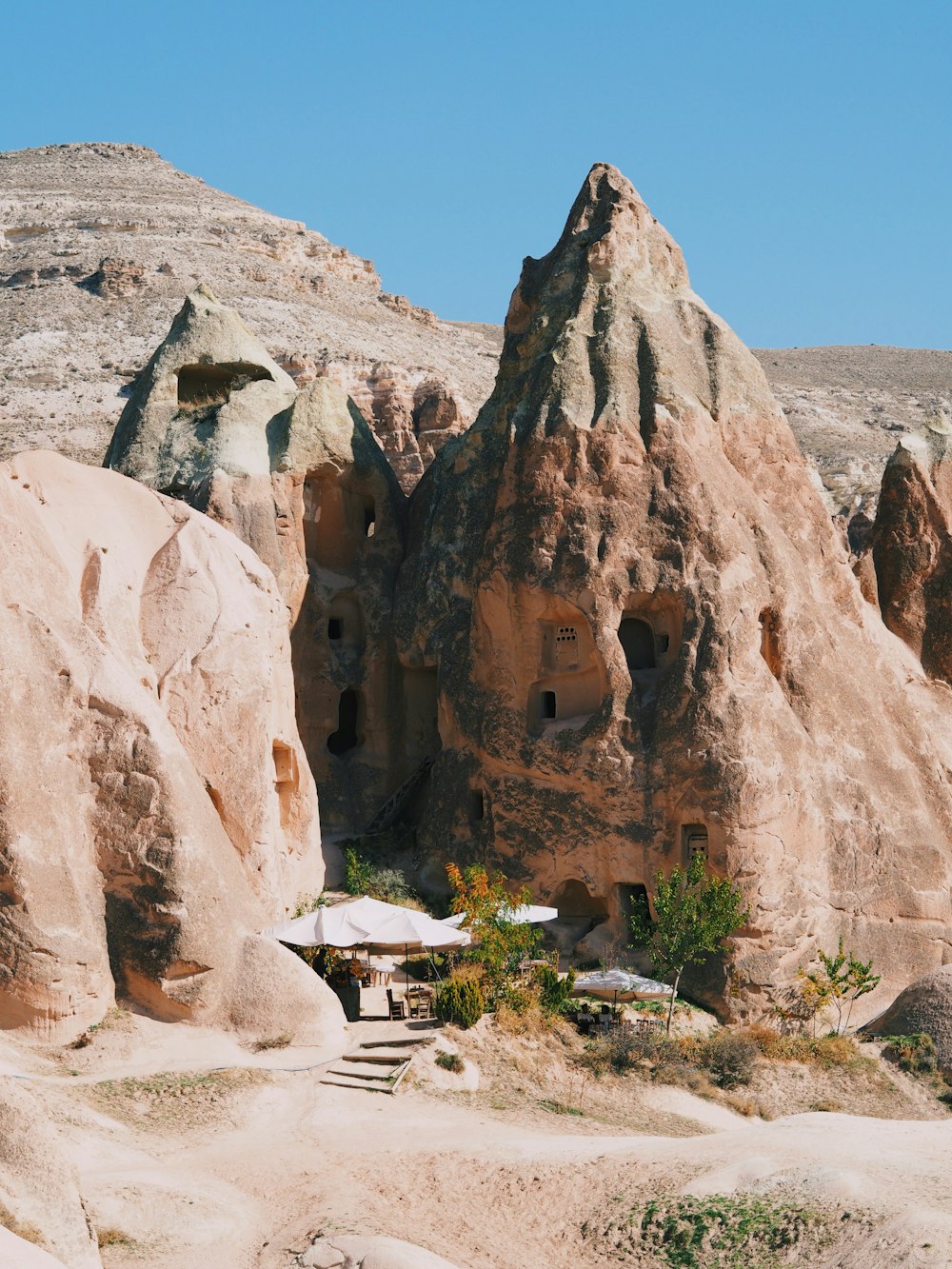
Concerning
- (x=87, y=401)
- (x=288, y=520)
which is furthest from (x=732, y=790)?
(x=87, y=401)

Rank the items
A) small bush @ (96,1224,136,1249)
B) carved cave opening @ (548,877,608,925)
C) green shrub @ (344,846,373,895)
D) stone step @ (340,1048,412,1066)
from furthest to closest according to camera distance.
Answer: green shrub @ (344,846,373,895)
carved cave opening @ (548,877,608,925)
stone step @ (340,1048,412,1066)
small bush @ (96,1224,136,1249)

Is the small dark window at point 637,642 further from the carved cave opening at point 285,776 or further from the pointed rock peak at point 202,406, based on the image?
the pointed rock peak at point 202,406

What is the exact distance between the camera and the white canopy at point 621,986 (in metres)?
28.8

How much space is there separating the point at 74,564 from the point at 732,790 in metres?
12.1

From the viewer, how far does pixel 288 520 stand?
36750 mm

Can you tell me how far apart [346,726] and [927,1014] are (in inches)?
542

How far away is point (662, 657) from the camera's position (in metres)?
33.1

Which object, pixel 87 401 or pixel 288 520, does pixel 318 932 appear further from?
pixel 87 401

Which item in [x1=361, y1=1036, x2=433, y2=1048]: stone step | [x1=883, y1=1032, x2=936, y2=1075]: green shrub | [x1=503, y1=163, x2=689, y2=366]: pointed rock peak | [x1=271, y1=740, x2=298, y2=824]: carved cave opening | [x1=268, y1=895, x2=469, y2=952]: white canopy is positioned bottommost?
[x1=883, y1=1032, x2=936, y2=1075]: green shrub

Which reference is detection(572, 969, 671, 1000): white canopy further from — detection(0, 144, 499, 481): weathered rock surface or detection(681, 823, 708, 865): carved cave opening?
detection(0, 144, 499, 481): weathered rock surface

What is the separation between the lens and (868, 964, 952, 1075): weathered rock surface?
29.1 m

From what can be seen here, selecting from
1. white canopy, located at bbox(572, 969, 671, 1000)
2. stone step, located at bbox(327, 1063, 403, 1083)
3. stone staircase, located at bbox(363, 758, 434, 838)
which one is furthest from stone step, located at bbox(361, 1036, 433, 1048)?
stone staircase, located at bbox(363, 758, 434, 838)

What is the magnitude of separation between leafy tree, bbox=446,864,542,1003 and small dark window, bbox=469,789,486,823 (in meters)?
2.89

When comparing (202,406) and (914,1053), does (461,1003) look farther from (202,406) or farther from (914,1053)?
(202,406)
